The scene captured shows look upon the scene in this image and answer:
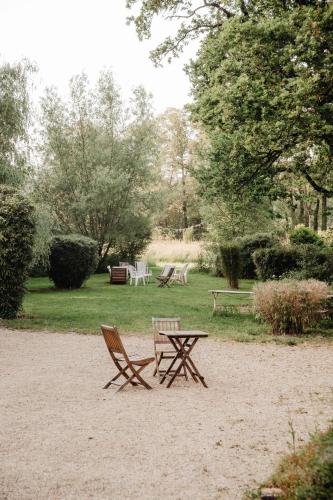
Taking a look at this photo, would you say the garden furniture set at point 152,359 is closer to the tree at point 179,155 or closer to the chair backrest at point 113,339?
the chair backrest at point 113,339

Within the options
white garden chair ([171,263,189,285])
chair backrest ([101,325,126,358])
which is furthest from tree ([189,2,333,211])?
white garden chair ([171,263,189,285])

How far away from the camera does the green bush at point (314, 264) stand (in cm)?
1612

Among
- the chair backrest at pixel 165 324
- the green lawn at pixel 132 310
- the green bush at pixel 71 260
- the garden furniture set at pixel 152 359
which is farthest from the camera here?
the green bush at pixel 71 260

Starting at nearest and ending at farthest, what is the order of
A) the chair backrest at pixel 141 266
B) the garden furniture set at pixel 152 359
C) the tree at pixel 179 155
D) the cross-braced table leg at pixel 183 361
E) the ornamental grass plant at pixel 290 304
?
the garden furniture set at pixel 152 359
the cross-braced table leg at pixel 183 361
the ornamental grass plant at pixel 290 304
the chair backrest at pixel 141 266
the tree at pixel 179 155

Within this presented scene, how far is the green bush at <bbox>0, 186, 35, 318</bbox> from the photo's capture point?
542 inches

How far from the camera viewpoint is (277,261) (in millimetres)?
18531

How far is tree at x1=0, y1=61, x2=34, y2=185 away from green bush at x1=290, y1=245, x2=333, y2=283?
393 inches

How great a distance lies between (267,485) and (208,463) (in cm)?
129

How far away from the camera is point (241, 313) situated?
15.0 meters

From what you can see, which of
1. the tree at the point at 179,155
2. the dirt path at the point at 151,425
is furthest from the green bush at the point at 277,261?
the tree at the point at 179,155

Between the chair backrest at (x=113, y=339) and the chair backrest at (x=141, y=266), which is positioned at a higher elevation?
the chair backrest at (x=141, y=266)

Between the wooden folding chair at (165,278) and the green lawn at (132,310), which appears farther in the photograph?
the wooden folding chair at (165,278)

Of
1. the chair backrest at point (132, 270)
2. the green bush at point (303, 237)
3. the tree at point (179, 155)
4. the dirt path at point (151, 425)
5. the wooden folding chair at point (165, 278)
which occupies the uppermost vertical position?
the tree at point (179, 155)

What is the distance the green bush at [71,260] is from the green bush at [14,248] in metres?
6.89
